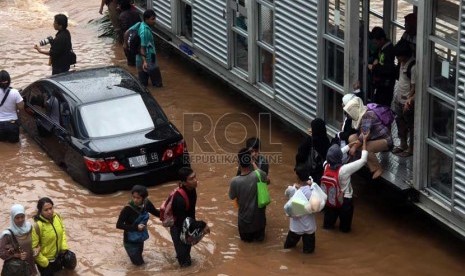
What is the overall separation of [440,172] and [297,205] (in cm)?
184

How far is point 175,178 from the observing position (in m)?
15.7

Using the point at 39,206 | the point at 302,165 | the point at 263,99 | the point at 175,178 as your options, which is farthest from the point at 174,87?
the point at 39,206

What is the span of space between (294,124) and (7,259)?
18.8 feet

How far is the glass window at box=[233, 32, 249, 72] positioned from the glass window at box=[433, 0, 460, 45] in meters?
5.77

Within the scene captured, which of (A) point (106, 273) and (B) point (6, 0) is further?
(B) point (6, 0)

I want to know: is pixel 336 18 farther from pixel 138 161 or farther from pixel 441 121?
pixel 138 161

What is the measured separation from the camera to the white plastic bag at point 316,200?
1295cm

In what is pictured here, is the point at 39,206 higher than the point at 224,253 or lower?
higher

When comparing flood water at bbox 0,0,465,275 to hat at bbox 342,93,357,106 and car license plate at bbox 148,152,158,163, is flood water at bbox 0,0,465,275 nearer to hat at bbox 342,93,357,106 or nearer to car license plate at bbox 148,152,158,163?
car license plate at bbox 148,152,158,163

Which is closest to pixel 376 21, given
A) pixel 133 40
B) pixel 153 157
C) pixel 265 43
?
pixel 265 43

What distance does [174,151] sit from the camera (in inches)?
611

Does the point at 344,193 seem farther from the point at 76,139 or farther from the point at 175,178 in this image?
the point at 76,139

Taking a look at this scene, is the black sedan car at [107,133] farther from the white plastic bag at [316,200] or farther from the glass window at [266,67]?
the white plastic bag at [316,200]

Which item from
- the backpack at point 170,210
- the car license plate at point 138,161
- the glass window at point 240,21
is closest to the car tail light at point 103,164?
the car license plate at point 138,161
